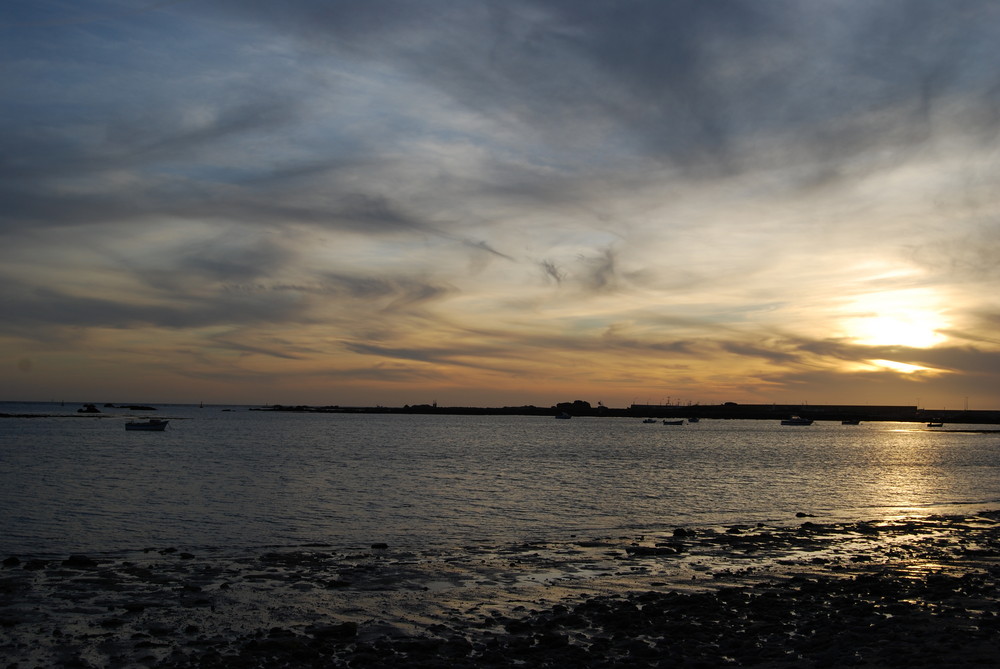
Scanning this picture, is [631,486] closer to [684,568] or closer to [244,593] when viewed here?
[684,568]

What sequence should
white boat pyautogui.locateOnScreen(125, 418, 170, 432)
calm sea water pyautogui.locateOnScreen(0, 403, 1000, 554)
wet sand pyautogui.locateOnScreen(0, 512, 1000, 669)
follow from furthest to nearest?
white boat pyautogui.locateOnScreen(125, 418, 170, 432) < calm sea water pyautogui.locateOnScreen(0, 403, 1000, 554) < wet sand pyautogui.locateOnScreen(0, 512, 1000, 669)

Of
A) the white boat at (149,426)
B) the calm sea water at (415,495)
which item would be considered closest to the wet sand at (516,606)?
the calm sea water at (415,495)

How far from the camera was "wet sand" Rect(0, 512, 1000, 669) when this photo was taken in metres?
15.0

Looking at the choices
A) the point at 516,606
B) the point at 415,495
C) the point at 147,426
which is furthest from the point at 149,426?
the point at 516,606

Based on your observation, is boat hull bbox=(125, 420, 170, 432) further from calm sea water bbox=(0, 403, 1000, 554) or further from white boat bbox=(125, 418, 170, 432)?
calm sea water bbox=(0, 403, 1000, 554)

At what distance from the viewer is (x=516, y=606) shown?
64.0 ft

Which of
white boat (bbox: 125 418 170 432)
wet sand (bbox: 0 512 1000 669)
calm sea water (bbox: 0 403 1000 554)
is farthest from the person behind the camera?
white boat (bbox: 125 418 170 432)

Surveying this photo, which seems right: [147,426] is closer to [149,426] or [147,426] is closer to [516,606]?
[149,426]

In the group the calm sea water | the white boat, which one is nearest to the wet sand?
the calm sea water

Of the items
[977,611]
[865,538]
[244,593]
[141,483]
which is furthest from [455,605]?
[141,483]

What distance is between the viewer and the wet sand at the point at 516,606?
1504cm

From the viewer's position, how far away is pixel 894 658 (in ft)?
46.7

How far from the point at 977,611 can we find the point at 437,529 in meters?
21.2

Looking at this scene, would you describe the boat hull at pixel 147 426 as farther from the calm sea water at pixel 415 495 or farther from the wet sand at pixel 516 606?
the wet sand at pixel 516 606
